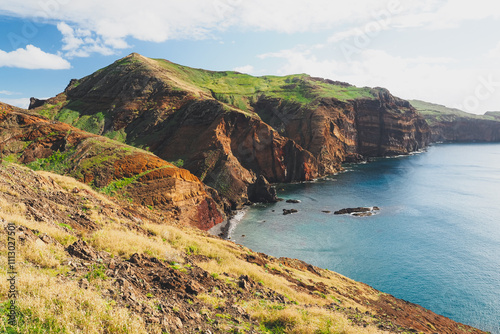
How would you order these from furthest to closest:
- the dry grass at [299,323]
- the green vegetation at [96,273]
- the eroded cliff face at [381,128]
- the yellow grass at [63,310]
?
the eroded cliff face at [381,128] → the dry grass at [299,323] → the green vegetation at [96,273] → the yellow grass at [63,310]

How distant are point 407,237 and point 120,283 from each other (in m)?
53.7

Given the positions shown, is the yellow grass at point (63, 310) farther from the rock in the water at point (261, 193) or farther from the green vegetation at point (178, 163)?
the green vegetation at point (178, 163)

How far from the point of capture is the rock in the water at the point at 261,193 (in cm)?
7244

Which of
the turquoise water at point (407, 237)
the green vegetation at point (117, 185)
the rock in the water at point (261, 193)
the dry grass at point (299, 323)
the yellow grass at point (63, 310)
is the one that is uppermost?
the yellow grass at point (63, 310)

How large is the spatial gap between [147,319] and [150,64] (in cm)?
13050

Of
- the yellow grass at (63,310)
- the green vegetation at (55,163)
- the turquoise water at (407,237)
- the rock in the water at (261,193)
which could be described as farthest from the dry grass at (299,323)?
the rock in the water at (261,193)

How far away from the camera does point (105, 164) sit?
48.1 metres

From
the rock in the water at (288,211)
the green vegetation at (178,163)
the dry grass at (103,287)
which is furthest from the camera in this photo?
the green vegetation at (178,163)

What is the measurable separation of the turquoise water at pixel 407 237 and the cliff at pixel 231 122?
553 inches

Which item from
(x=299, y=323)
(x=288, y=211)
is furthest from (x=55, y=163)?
(x=299, y=323)

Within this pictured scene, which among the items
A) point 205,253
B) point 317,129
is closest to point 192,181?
point 205,253

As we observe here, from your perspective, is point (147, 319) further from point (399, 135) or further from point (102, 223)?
point (399, 135)

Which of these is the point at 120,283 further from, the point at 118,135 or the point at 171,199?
the point at 118,135

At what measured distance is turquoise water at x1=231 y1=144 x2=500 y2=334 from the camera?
3509cm
